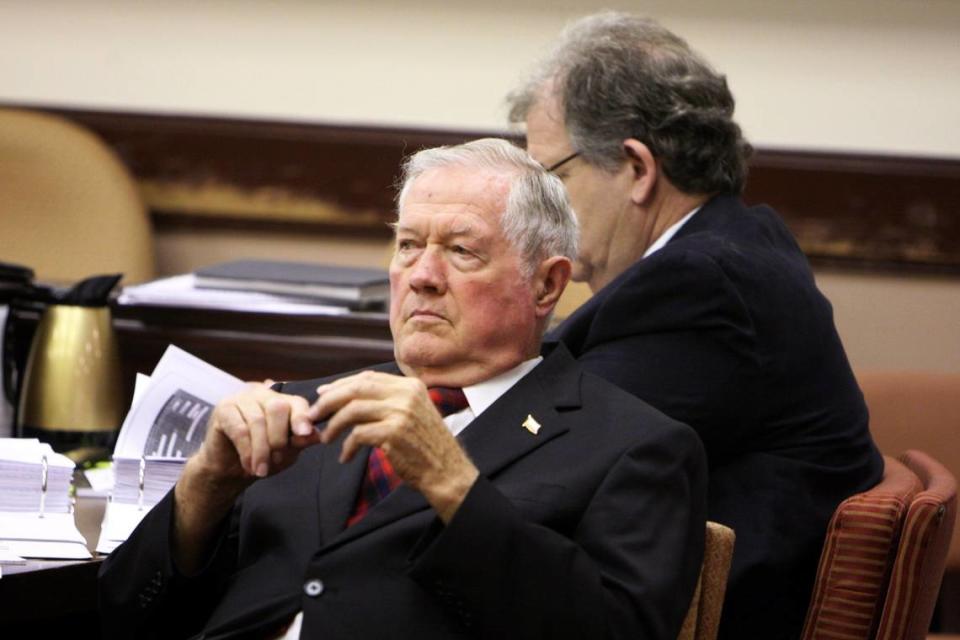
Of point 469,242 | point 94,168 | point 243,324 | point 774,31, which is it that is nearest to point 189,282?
point 243,324

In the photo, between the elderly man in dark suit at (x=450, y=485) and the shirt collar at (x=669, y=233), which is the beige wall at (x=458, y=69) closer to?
the shirt collar at (x=669, y=233)

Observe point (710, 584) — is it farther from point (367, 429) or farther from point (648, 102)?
point (648, 102)

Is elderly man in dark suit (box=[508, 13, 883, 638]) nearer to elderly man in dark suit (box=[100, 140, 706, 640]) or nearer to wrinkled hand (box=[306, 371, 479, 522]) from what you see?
elderly man in dark suit (box=[100, 140, 706, 640])

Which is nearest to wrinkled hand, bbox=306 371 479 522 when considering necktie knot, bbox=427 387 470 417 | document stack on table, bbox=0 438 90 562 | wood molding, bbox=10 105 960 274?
necktie knot, bbox=427 387 470 417

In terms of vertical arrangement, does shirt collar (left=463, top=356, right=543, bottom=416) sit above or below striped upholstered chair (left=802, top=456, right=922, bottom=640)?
above

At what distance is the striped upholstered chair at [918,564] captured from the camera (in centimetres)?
187

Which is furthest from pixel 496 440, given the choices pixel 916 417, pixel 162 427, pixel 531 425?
pixel 916 417

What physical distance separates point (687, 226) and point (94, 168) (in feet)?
Answer: 5.93

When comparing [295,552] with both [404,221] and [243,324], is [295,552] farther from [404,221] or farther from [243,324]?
[243,324]

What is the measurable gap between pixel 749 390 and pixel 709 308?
4.8 inches

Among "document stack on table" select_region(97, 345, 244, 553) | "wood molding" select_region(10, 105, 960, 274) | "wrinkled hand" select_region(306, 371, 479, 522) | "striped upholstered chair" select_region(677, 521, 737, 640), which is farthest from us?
"wood molding" select_region(10, 105, 960, 274)

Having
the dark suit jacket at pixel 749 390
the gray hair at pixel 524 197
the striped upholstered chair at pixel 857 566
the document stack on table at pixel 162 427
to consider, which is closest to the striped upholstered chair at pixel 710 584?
the striped upholstered chair at pixel 857 566

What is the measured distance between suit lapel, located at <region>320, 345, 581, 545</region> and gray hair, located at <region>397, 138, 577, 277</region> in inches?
5.7

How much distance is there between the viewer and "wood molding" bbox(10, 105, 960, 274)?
375cm
